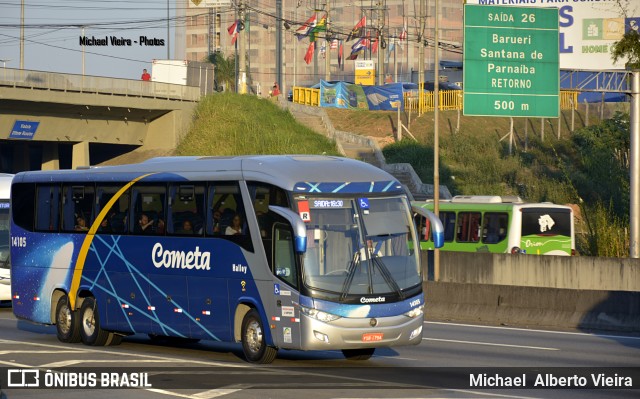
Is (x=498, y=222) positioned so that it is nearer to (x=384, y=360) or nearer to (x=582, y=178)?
(x=384, y=360)

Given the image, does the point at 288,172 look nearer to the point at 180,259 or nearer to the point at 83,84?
the point at 180,259

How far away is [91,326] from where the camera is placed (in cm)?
1966

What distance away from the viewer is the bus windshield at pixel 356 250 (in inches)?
618

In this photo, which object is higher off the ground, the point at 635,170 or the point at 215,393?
the point at 635,170

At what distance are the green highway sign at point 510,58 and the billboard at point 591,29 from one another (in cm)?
122

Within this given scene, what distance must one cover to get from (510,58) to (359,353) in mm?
18513

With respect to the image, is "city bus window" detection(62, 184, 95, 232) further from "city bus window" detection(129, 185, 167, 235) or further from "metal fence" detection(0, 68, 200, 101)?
"metal fence" detection(0, 68, 200, 101)

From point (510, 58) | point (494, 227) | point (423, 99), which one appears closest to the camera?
point (510, 58)

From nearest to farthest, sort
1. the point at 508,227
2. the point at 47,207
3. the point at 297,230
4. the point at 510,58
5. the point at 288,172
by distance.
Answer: the point at 297,230
the point at 288,172
the point at 47,207
the point at 510,58
the point at 508,227

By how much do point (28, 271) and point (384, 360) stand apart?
760 centimetres

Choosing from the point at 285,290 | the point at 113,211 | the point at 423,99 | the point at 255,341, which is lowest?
the point at 255,341

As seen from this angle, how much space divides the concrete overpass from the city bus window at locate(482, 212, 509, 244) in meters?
24.3

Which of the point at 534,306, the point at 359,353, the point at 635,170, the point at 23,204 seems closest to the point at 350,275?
the point at 359,353

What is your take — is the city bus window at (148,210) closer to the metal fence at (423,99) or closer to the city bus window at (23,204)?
the city bus window at (23,204)
